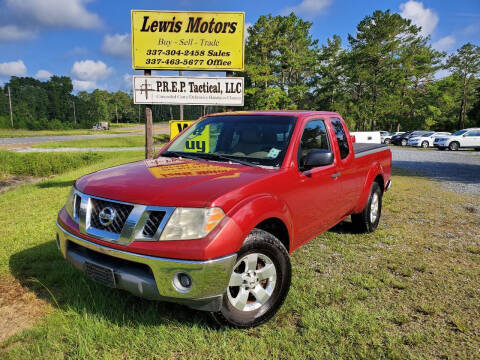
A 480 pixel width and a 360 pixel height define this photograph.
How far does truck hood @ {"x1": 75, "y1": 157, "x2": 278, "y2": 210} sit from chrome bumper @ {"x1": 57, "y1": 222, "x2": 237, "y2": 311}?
39 cm

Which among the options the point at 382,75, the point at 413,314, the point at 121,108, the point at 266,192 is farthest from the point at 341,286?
the point at 121,108

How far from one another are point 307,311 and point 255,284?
64cm

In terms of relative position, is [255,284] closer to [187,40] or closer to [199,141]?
[199,141]

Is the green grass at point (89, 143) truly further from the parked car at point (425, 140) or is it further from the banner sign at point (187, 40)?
the parked car at point (425, 140)

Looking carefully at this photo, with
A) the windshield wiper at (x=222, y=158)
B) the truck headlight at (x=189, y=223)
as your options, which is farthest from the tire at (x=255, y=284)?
the windshield wiper at (x=222, y=158)

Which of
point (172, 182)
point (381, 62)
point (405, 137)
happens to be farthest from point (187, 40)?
point (381, 62)

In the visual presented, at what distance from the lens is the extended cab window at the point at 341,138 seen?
13.5 ft

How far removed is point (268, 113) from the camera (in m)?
3.67

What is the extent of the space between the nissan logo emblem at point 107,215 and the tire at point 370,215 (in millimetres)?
3667

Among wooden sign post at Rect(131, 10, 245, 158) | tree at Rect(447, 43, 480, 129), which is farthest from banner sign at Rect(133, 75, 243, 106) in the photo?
tree at Rect(447, 43, 480, 129)

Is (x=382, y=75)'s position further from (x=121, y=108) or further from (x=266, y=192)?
(x=121, y=108)

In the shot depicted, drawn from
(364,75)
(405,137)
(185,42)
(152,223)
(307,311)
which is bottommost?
(307,311)

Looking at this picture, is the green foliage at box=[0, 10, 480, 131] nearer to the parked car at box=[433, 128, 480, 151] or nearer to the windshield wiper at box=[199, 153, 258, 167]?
the parked car at box=[433, 128, 480, 151]

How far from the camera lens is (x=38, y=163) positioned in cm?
1491
